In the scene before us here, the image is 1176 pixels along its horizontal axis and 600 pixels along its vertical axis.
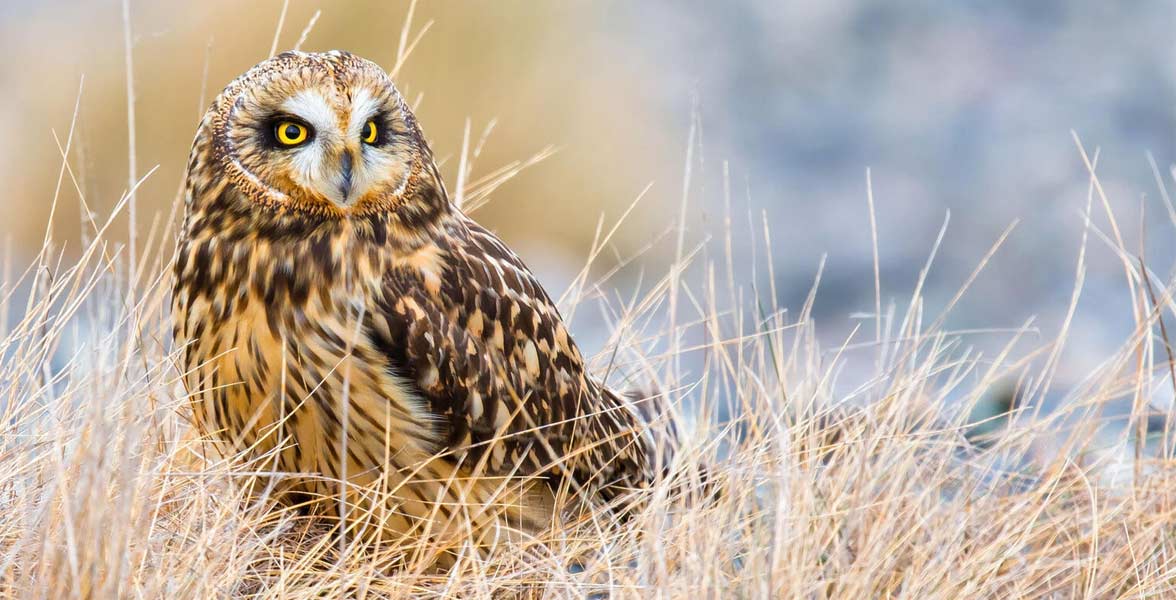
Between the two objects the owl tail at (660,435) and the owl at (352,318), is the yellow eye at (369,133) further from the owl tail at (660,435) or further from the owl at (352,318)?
the owl tail at (660,435)

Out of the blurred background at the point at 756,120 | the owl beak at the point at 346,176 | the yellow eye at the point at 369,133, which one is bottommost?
the blurred background at the point at 756,120

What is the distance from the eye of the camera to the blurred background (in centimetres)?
626

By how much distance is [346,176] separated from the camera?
1.95 m

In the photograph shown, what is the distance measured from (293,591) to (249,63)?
Result: 4513 mm

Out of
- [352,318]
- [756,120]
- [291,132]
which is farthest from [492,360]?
[756,120]

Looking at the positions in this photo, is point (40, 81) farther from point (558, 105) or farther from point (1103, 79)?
point (1103, 79)

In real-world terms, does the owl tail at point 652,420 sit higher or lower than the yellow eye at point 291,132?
lower

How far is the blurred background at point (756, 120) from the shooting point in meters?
6.26

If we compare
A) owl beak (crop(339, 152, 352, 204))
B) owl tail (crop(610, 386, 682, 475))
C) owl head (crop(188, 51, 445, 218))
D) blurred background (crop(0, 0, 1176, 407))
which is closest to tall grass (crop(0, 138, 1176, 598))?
owl tail (crop(610, 386, 682, 475))

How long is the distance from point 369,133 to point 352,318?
0.28 meters

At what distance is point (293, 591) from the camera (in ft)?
6.34

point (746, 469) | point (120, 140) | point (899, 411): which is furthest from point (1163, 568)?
point (120, 140)

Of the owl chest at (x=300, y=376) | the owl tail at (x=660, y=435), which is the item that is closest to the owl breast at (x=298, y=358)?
the owl chest at (x=300, y=376)

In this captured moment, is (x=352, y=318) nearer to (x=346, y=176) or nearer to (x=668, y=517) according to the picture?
(x=346, y=176)
